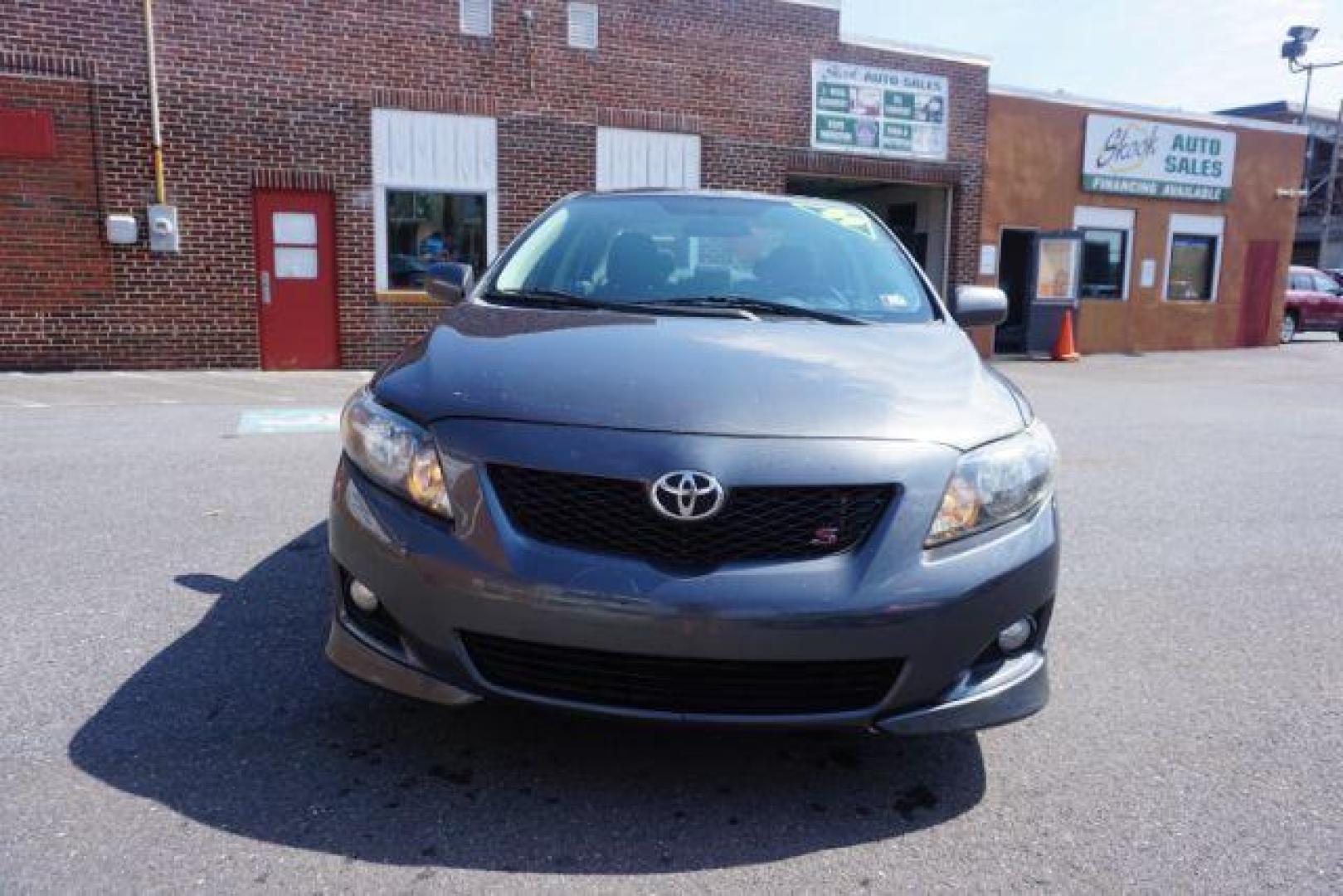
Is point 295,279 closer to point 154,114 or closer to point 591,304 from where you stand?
point 154,114

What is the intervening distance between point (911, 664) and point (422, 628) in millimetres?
1138

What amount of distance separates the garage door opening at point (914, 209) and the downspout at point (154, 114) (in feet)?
29.8

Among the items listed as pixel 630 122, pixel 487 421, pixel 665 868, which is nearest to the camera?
pixel 665 868

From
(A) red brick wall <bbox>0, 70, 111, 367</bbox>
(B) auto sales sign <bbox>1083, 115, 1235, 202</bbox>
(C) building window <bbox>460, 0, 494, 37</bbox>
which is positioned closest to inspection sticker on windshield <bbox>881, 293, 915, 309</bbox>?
(C) building window <bbox>460, 0, 494, 37</bbox>

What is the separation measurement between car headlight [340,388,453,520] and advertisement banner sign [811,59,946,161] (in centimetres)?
1363

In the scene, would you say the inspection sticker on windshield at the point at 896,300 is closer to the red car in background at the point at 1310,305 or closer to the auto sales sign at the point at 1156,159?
the auto sales sign at the point at 1156,159

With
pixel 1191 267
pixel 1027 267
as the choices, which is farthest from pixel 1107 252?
pixel 1191 267

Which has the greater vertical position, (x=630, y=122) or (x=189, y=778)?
(x=630, y=122)

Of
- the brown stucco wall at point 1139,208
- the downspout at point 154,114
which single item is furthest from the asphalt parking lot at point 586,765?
the brown stucco wall at point 1139,208

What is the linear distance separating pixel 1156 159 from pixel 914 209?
15.9 ft

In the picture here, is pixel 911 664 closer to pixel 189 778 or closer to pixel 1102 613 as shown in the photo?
pixel 189 778

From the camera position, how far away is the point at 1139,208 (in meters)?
18.7

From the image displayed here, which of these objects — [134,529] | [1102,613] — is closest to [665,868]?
[1102,613]

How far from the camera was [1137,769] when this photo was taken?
2.79 metres
